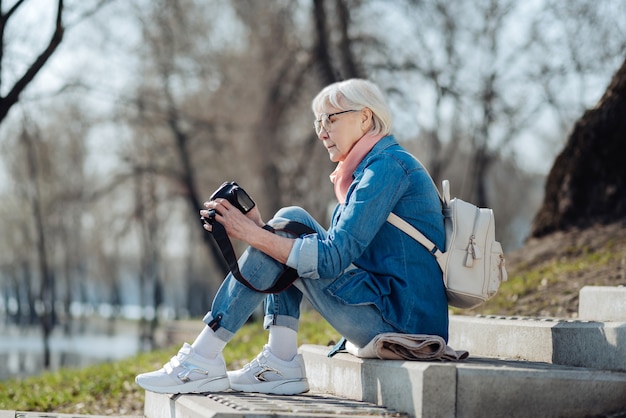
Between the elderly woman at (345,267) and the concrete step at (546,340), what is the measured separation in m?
0.68

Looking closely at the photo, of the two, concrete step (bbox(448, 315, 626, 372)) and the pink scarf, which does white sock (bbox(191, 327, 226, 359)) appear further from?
concrete step (bbox(448, 315, 626, 372))

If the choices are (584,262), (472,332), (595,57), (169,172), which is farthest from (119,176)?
(472,332)

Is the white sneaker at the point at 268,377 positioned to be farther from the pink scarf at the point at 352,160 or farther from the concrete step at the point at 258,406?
the pink scarf at the point at 352,160

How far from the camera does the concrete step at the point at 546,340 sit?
3.96 meters

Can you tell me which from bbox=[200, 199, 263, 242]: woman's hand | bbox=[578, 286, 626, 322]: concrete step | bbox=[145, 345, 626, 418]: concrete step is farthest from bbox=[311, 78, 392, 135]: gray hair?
bbox=[578, 286, 626, 322]: concrete step

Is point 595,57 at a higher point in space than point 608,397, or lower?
higher

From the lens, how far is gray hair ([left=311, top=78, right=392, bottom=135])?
4066mm

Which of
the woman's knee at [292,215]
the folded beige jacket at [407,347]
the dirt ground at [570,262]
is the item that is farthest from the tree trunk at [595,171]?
the woman's knee at [292,215]

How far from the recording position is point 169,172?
23078 mm

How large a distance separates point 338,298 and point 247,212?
0.55 m

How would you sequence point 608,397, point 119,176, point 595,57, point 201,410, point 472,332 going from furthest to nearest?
point 119,176
point 595,57
point 472,332
point 608,397
point 201,410

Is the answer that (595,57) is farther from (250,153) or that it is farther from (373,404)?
(373,404)

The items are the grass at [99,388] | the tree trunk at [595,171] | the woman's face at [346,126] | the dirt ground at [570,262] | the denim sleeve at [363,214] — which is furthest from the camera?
the tree trunk at [595,171]

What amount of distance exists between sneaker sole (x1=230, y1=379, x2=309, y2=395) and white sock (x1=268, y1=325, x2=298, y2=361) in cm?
11
